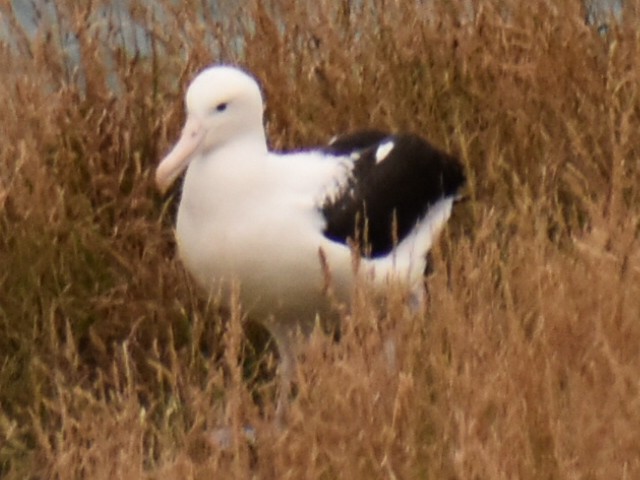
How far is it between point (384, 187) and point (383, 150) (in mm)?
119

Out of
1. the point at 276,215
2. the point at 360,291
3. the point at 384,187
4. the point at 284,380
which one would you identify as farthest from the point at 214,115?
the point at 360,291

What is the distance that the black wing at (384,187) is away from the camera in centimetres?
445

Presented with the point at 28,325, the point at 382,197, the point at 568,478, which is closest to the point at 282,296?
the point at 382,197

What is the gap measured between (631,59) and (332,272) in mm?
1297

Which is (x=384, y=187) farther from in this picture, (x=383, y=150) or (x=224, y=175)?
(x=224, y=175)

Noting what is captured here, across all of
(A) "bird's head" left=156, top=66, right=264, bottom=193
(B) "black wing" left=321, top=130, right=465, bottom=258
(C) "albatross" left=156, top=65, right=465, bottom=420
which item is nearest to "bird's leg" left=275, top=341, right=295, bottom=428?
(C) "albatross" left=156, top=65, right=465, bottom=420

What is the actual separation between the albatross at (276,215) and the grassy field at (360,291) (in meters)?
0.13

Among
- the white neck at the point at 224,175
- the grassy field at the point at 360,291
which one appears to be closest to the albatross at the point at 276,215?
the white neck at the point at 224,175

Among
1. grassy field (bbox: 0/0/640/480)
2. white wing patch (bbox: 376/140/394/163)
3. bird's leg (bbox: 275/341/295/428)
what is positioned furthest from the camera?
white wing patch (bbox: 376/140/394/163)

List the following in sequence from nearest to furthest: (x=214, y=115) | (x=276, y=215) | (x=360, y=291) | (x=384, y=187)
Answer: (x=360, y=291) < (x=276, y=215) < (x=214, y=115) < (x=384, y=187)

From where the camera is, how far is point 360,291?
365 cm

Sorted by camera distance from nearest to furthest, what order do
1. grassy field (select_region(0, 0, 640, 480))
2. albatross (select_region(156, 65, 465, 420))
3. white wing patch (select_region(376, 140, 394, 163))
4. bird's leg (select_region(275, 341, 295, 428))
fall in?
grassy field (select_region(0, 0, 640, 480)) < bird's leg (select_region(275, 341, 295, 428)) < albatross (select_region(156, 65, 465, 420)) < white wing patch (select_region(376, 140, 394, 163))

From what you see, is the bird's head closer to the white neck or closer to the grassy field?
the white neck

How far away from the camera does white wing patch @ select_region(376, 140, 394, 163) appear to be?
4.69 metres
